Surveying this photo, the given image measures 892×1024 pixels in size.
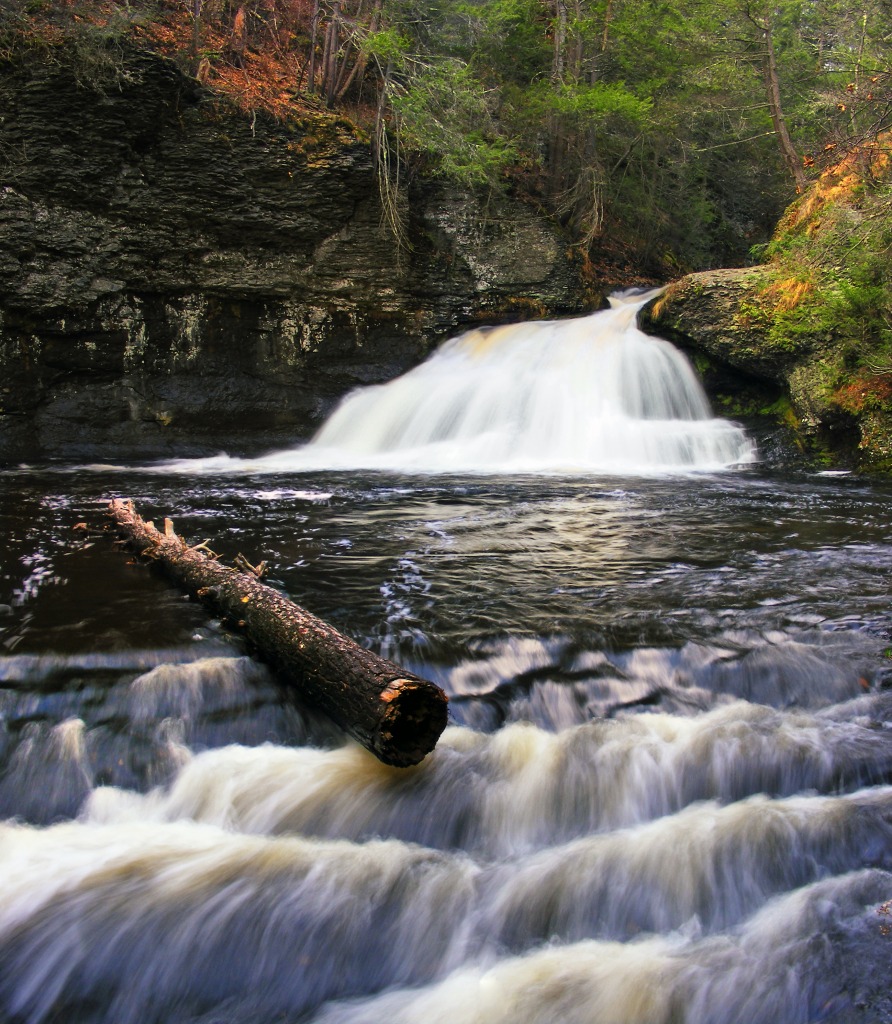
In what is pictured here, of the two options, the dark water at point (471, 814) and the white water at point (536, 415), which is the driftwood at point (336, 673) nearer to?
the dark water at point (471, 814)

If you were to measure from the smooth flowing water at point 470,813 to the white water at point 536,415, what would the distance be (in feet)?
22.3

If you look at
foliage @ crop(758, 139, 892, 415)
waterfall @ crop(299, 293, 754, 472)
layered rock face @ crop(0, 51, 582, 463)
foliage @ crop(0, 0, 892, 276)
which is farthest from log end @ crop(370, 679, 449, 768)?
layered rock face @ crop(0, 51, 582, 463)

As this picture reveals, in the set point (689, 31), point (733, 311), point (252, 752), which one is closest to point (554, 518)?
point (252, 752)

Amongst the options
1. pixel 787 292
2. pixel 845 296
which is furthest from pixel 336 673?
pixel 787 292

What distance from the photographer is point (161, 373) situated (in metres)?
13.0

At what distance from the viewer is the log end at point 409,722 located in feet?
9.46

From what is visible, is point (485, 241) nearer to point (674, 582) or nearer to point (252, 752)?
point (674, 582)

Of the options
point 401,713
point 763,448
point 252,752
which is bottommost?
point 252,752

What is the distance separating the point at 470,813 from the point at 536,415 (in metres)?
10.3

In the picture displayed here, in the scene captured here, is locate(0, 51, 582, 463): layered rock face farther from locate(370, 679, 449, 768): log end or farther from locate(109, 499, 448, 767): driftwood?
locate(370, 679, 449, 768): log end

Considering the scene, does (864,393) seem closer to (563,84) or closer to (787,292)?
(787,292)

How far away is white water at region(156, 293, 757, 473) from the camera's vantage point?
11.8 m

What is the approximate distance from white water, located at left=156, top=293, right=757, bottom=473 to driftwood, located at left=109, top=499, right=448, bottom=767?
23.9ft

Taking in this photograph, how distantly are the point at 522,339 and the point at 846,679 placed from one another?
11420 mm
